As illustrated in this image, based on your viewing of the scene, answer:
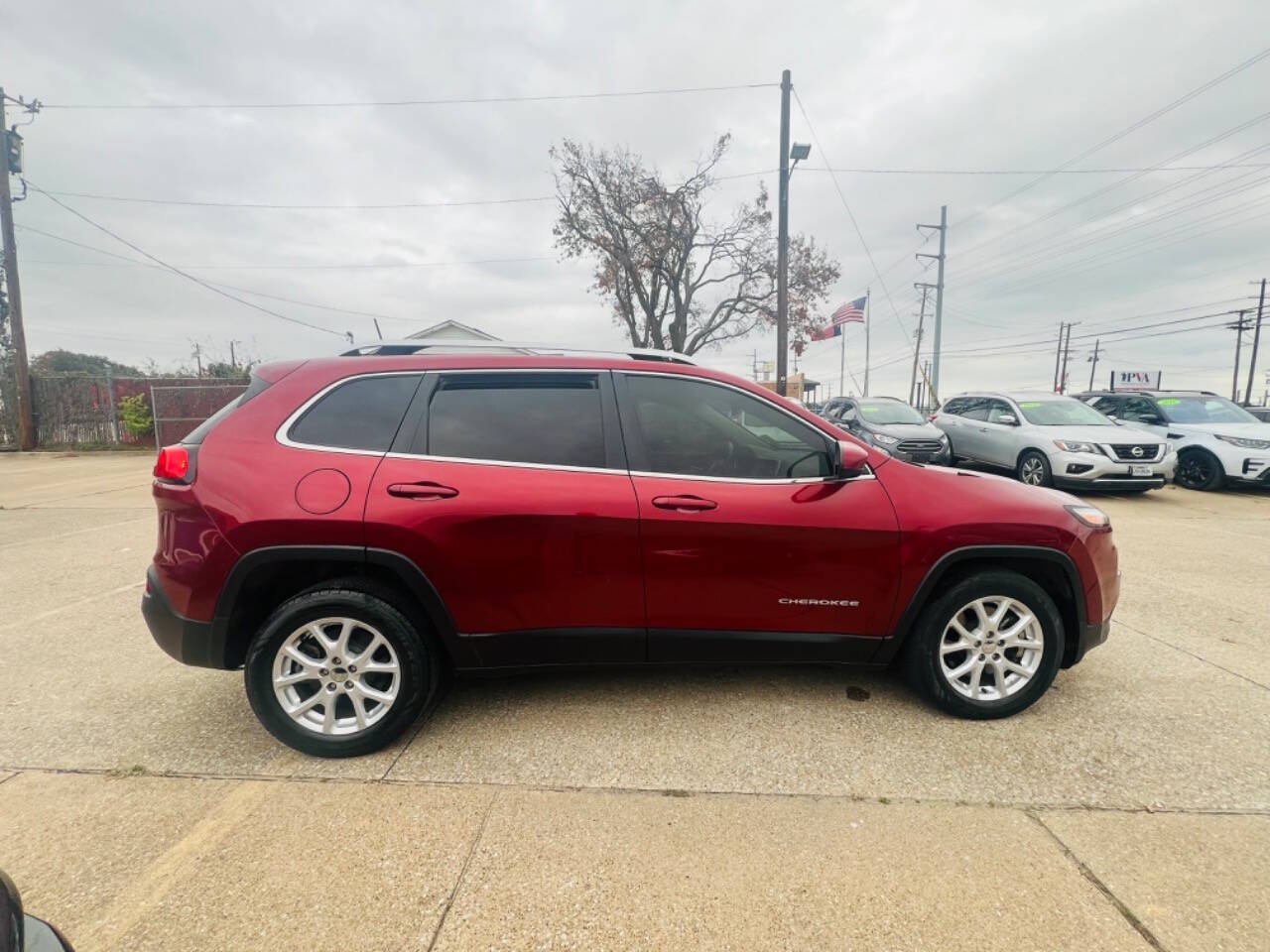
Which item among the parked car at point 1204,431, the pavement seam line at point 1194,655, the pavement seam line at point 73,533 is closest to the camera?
the pavement seam line at point 1194,655

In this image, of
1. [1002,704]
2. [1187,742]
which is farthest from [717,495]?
[1187,742]

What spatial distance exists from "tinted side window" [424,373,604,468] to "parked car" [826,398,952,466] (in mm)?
7004

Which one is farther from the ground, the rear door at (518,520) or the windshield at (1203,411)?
the windshield at (1203,411)

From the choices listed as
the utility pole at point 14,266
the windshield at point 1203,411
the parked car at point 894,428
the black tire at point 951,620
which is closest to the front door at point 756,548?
the black tire at point 951,620

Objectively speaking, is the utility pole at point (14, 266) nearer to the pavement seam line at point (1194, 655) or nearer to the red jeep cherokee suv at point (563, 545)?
the red jeep cherokee suv at point (563, 545)

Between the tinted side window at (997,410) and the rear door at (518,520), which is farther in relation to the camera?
the tinted side window at (997,410)

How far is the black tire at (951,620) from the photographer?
2.47 m

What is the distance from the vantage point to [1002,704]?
2.51m

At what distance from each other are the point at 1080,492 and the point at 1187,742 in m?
8.12

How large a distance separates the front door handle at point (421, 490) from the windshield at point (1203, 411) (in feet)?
41.1

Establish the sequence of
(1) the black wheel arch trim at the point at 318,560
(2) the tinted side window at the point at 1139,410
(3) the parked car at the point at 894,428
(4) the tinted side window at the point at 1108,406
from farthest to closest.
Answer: (4) the tinted side window at the point at 1108,406 → (2) the tinted side window at the point at 1139,410 → (3) the parked car at the point at 894,428 → (1) the black wheel arch trim at the point at 318,560


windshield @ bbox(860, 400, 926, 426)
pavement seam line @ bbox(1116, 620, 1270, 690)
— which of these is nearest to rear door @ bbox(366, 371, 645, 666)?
pavement seam line @ bbox(1116, 620, 1270, 690)

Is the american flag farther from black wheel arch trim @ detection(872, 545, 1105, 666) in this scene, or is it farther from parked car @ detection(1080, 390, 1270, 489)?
black wheel arch trim @ detection(872, 545, 1105, 666)

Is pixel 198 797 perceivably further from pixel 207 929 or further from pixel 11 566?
pixel 11 566
